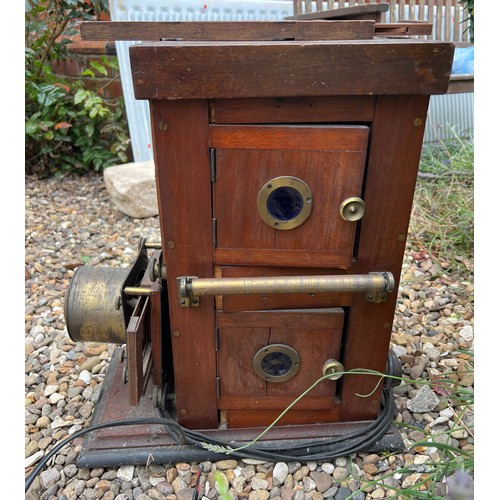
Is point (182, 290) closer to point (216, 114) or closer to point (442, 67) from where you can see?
point (216, 114)

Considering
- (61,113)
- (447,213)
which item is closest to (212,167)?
(447,213)

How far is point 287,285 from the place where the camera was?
116 cm

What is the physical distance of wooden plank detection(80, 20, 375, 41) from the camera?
4.22 ft

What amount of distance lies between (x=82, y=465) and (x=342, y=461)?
76 cm

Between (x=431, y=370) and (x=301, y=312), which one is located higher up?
(x=301, y=312)

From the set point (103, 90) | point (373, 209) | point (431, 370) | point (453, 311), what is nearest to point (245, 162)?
point (373, 209)

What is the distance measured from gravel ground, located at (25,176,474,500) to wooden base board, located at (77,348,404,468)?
0.11 ft

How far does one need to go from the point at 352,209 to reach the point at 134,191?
2300mm

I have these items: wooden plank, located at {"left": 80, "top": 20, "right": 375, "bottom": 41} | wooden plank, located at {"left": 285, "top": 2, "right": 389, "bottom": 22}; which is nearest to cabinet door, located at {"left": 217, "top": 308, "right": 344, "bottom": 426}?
wooden plank, located at {"left": 80, "top": 20, "right": 375, "bottom": 41}

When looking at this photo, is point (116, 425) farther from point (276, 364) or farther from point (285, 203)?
point (285, 203)

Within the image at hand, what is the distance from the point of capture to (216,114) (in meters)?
1.09

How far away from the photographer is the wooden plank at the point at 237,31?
50.6 inches

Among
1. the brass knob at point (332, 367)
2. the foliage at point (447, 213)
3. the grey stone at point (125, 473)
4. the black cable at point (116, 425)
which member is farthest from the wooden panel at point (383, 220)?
the foliage at point (447, 213)

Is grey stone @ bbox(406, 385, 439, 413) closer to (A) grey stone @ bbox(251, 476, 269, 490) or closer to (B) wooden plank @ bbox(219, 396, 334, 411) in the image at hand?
(B) wooden plank @ bbox(219, 396, 334, 411)
